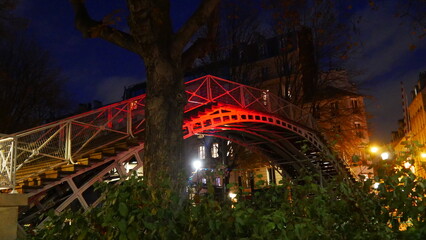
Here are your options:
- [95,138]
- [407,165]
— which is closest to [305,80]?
[95,138]

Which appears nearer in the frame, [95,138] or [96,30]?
[96,30]

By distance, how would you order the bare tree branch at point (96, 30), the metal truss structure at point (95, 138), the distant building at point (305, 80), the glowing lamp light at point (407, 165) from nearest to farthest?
the glowing lamp light at point (407, 165) < the bare tree branch at point (96, 30) < the metal truss structure at point (95, 138) < the distant building at point (305, 80)

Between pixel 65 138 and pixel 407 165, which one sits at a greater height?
pixel 65 138

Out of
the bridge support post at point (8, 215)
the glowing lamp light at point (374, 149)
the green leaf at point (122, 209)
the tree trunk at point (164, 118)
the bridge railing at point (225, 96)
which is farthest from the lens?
the bridge railing at point (225, 96)

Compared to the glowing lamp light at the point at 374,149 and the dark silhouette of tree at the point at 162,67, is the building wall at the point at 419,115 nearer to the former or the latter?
the dark silhouette of tree at the point at 162,67

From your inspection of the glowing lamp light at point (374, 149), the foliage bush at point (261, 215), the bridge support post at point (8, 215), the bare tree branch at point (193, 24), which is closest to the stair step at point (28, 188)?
the bridge support post at point (8, 215)

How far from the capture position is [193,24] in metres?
8.56

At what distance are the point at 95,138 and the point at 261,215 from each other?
13349mm

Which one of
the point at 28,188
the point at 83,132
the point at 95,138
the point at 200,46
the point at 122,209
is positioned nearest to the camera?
the point at 122,209

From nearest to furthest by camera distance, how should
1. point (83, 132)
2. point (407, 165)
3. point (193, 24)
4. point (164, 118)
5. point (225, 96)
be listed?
point (407, 165)
point (164, 118)
point (193, 24)
point (83, 132)
point (225, 96)

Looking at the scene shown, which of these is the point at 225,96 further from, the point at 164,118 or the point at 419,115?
the point at 419,115

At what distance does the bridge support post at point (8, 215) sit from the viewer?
7.56 metres

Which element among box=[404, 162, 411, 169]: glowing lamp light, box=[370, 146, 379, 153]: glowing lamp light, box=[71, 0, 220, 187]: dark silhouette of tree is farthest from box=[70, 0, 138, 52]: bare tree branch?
box=[404, 162, 411, 169]: glowing lamp light

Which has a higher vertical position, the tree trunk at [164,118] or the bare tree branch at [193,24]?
the bare tree branch at [193,24]
